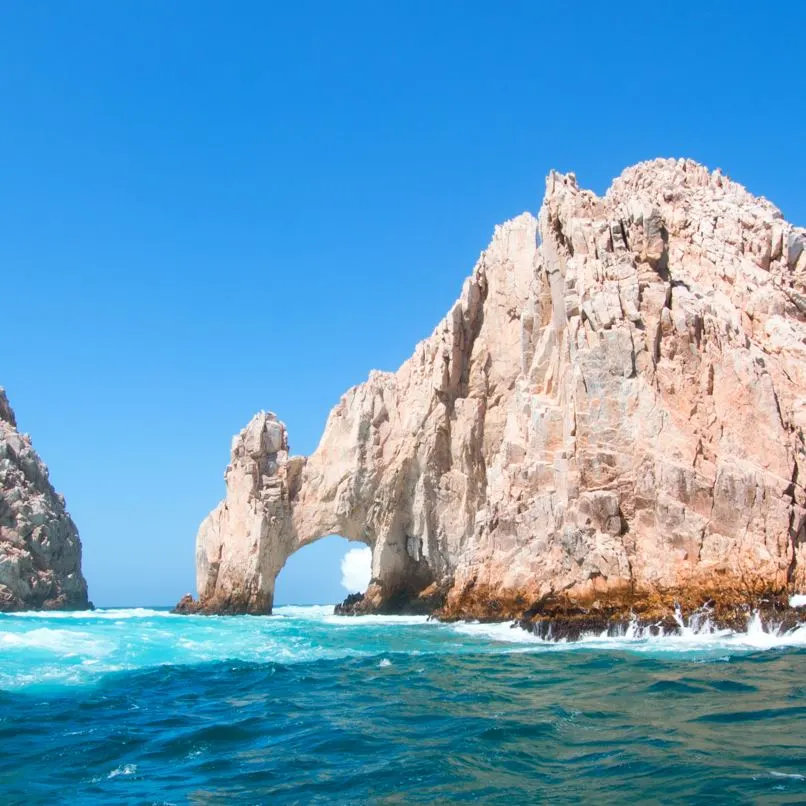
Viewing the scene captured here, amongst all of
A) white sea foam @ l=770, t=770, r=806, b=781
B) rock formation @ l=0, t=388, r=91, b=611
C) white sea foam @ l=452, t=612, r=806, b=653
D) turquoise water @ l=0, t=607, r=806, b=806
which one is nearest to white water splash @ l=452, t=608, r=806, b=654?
white sea foam @ l=452, t=612, r=806, b=653

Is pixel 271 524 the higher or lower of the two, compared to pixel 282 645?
higher

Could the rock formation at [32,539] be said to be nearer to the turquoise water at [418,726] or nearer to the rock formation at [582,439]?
the rock formation at [582,439]

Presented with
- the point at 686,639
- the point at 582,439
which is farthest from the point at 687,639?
the point at 582,439

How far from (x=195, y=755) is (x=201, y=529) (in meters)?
41.9

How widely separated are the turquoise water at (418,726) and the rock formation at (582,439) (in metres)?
5.83

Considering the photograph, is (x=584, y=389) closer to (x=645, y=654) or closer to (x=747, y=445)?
(x=747, y=445)

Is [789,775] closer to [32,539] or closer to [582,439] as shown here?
[582,439]

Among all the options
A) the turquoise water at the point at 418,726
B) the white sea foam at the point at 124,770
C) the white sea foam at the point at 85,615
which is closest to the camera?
the turquoise water at the point at 418,726

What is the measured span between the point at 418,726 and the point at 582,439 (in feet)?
64.5

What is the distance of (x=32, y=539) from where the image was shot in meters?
61.1

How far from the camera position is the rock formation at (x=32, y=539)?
5881cm

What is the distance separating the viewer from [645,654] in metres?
18.5

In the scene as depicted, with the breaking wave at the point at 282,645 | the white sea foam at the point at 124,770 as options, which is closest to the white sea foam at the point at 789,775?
the white sea foam at the point at 124,770

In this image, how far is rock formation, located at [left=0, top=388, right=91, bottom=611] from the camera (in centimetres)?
5881
